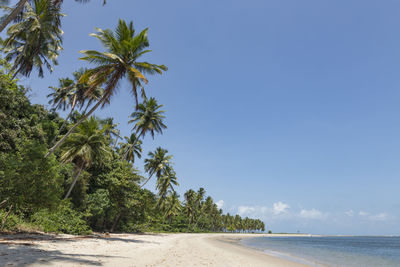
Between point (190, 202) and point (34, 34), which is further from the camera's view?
point (190, 202)

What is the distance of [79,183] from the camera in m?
23.1

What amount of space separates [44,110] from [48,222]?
668 inches

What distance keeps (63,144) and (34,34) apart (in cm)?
969

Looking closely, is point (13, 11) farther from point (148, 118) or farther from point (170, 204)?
point (170, 204)

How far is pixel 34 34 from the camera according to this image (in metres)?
19.2

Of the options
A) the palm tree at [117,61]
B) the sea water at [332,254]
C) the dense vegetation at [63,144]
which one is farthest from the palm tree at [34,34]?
the sea water at [332,254]

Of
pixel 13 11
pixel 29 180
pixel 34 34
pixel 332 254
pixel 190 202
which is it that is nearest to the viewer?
pixel 29 180

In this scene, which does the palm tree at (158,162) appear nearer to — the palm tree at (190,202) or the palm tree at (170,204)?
the palm tree at (170,204)

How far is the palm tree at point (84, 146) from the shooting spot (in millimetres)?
20969

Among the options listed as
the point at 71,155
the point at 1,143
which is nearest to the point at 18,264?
the point at 1,143

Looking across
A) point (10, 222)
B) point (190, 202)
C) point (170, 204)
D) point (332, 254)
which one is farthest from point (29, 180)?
point (190, 202)

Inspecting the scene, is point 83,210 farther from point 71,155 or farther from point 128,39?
point 128,39

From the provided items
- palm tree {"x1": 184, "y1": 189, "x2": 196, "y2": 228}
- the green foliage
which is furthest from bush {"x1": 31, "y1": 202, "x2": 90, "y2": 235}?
palm tree {"x1": 184, "y1": 189, "x2": 196, "y2": 228}

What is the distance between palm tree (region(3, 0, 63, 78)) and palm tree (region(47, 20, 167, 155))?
6681 mm
